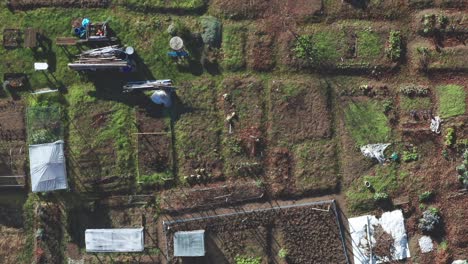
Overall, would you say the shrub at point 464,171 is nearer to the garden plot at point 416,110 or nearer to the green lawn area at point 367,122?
the garden plot at point 416,110

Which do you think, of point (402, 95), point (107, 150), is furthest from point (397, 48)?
point (107, 150)

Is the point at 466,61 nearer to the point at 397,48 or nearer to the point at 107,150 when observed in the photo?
the point at 397,48

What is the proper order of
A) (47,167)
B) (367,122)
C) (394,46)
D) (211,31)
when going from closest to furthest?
(47,167)
(394,46)
(367,122)
(211,31)

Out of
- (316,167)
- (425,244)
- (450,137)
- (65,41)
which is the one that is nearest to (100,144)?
(65,41)

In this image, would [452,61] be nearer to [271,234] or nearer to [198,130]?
[271,234]

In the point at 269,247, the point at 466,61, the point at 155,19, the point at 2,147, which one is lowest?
the point at 269,247
